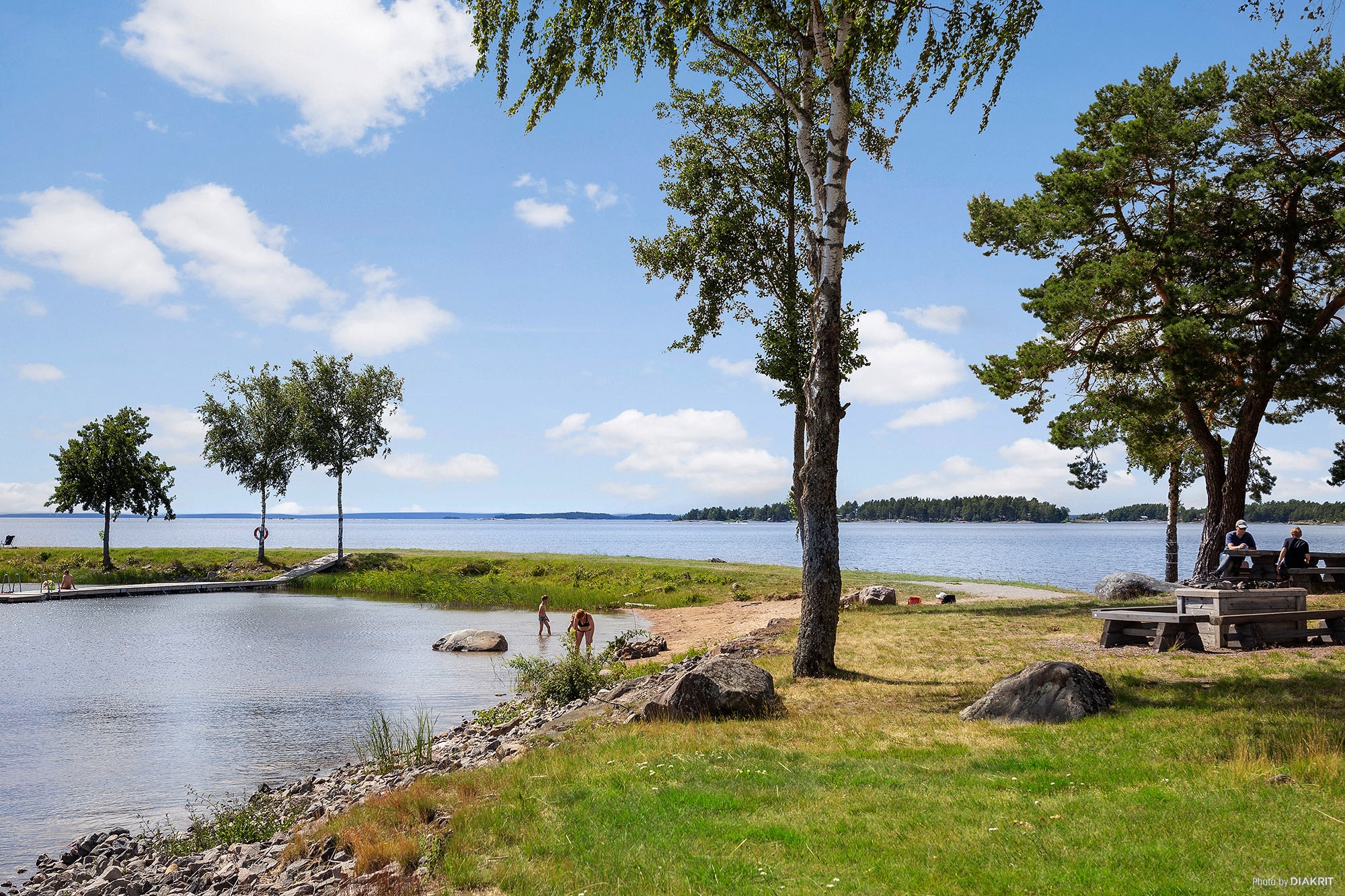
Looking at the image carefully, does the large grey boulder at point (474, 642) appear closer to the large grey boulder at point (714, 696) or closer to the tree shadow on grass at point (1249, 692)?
the large grey boulder at point (714, 696)

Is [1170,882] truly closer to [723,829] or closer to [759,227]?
[723,829]

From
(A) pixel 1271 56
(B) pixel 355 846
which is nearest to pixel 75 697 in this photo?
(B) pixel 355 846

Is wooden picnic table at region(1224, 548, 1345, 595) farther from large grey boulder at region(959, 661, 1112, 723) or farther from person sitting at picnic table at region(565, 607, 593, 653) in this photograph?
person sitting at picnic table at region(565, 607, 593, 653)

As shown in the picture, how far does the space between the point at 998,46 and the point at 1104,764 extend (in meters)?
11.7

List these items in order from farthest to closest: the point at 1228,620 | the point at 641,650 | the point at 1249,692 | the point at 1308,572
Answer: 1. the point at 1308,572
2. the point at 641,650
3. the point at 1228,620
4. the point at 1249,692

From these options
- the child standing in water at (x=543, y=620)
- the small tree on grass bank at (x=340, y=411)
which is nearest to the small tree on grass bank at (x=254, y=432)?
the small tree on grass bank at (x=340, y=411)

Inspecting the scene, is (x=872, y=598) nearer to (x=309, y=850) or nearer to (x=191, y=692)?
(x=191, y=692)

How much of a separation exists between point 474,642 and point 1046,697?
21.2m

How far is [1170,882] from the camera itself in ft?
18.0

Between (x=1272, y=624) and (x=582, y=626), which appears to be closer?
(x=1272, y=624)

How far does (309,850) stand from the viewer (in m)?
7.96

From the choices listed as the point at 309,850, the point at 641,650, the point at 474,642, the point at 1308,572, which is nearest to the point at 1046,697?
the point at 309,850

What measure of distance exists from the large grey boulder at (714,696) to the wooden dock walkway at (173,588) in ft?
156

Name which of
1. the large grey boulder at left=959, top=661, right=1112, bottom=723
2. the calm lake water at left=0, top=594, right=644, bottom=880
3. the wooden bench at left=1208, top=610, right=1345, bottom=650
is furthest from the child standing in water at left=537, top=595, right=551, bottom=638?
the large grey boulder at left=959, top=661, right=1112, bottom=723
